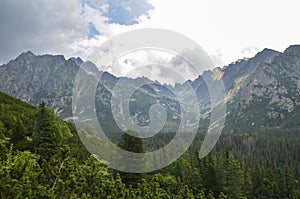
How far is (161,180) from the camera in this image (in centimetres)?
6153

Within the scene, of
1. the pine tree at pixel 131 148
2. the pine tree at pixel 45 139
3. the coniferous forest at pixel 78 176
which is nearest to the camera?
the coniferous forest at pixel 78 176

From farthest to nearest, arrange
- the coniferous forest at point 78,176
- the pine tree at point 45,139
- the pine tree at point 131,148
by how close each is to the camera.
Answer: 1. the pine tree at point 131,148
2. the pine tree at point 45,139
3. the coniferous forest at point 78,176

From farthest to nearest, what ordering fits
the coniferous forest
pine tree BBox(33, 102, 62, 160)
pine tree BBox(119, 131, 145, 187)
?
pine tree BBox(119, 131, 145, 187) → pine tree BBox(33, 102, 62, 160) → the coniferous forest

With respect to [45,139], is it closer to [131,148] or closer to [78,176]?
[131,148]

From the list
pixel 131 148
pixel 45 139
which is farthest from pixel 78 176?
pixel 45 139

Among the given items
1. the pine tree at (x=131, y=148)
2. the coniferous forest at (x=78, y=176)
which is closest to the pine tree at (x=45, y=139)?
the coniferous forest at (x=78, y=176)

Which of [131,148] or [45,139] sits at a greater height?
[131,148]

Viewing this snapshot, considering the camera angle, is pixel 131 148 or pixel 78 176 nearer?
pixel 78 176

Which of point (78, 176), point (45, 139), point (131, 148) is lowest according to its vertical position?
point (78, 176)

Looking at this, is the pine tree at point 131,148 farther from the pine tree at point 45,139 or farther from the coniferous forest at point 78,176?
the pine tree at point 45,139

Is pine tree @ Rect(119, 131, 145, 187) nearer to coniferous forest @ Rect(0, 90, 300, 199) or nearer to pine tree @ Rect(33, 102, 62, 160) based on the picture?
coniferous forest @ Rect(0, 90, 300, 199)

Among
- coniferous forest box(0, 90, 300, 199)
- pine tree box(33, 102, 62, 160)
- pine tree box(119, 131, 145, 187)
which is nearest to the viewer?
coniferous forest box(0, 90, 300, 199)

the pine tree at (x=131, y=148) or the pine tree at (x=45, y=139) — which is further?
the pine tree at (x=131, y=148)

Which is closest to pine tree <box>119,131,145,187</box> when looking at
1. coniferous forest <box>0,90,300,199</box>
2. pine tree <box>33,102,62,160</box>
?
coniferous forest <box>0,90,300,199</box>
